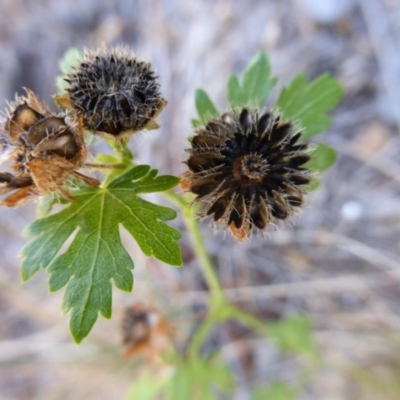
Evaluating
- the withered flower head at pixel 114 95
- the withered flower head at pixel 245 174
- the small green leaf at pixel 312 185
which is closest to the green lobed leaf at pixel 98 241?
the withered flower head at pixel 245 174

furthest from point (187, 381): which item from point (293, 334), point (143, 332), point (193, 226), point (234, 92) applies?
point (234, 92)

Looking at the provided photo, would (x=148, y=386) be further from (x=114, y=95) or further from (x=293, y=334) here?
(x=114, y=95)

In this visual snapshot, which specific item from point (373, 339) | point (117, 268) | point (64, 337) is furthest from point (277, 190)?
point (64, 337)

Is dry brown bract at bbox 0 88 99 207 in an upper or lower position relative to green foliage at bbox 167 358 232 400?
upper

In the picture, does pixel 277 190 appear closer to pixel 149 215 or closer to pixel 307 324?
pixel 149 215

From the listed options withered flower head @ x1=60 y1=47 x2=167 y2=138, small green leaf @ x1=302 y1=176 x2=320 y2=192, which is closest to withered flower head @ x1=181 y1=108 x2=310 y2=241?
small green leaf @ x1=302 y1=176 x2=320 y2=192

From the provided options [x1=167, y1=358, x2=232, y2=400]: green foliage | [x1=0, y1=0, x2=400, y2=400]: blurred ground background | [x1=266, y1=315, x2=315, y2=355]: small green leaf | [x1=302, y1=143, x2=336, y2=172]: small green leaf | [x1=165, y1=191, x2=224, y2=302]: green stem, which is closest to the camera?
[x1=165, y1=191, x2=224, y2=302]: green stem

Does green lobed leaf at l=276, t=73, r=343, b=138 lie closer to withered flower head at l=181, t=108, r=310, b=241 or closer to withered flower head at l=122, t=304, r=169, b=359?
withered flower head at l=181, t=108, r=310, b=241
